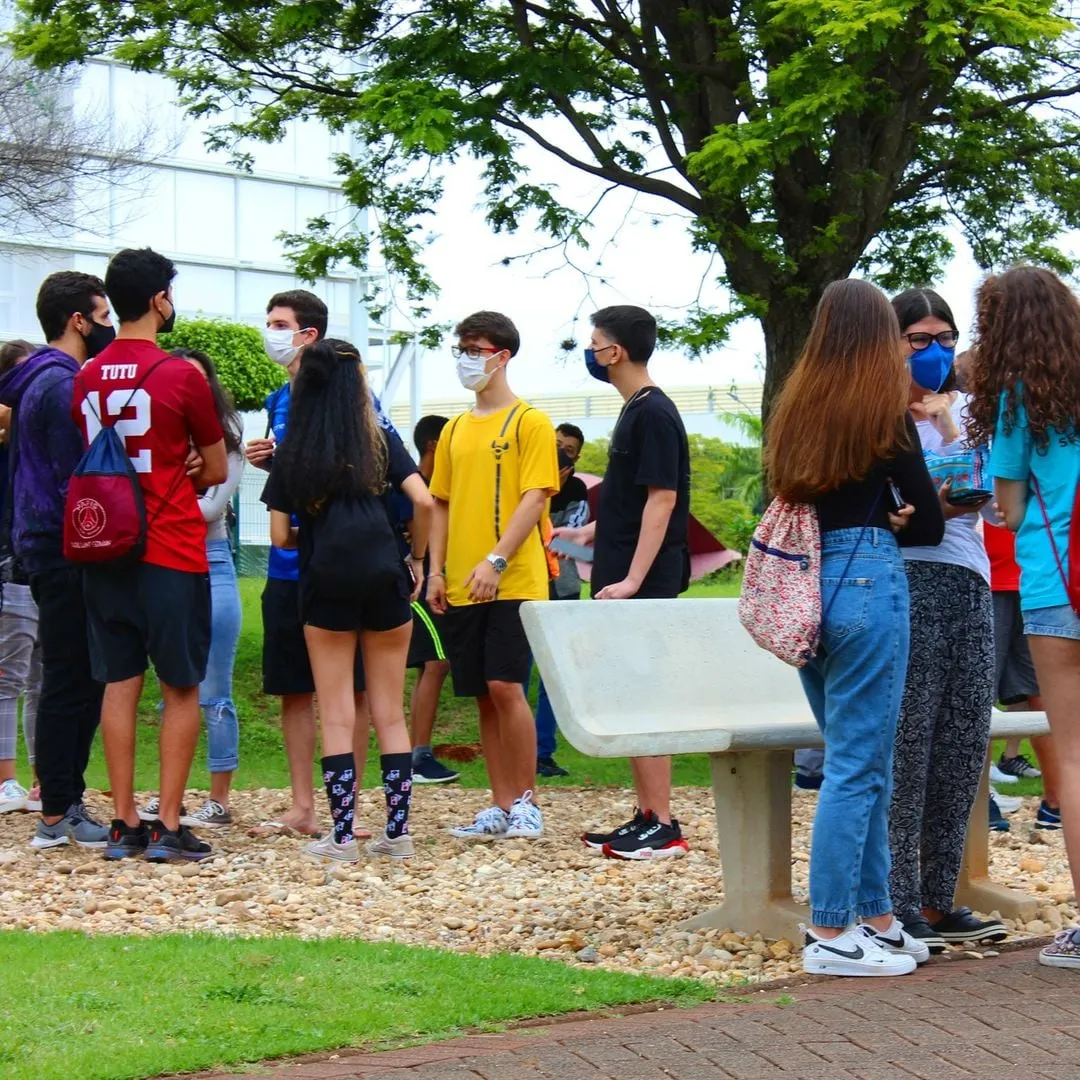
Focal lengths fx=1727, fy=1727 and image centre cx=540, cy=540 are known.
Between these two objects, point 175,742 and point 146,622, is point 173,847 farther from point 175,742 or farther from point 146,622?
point 146,622

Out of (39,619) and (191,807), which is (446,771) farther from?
(39,619)

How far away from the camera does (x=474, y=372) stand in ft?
24.8

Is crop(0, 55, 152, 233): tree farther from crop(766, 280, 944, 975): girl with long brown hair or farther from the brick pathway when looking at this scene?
the brick pathway

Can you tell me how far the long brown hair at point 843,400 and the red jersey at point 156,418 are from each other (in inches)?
112

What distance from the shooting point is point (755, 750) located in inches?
217

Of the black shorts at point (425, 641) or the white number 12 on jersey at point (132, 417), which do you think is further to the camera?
the black shorts at point (425, 641)

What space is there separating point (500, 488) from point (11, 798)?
2.91 metres

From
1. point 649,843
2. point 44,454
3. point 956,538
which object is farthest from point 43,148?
point 956,538

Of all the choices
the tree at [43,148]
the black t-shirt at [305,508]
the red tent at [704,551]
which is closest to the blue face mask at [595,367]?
the black t-shirt at [305,508]

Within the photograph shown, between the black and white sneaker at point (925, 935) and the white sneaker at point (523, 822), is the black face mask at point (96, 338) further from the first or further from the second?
the black and white sneaker at point (925, 935)

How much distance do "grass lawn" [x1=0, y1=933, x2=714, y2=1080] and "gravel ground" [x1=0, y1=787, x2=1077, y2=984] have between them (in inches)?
17.2

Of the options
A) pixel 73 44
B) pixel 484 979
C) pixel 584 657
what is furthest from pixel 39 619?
pixel 73 44

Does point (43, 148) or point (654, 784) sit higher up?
point (43, 148)

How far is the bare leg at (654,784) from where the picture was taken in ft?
24.0
